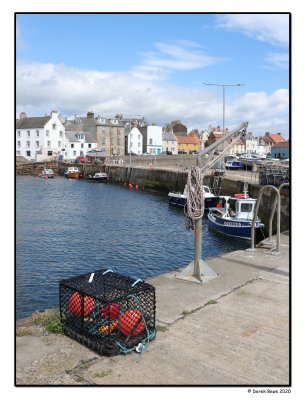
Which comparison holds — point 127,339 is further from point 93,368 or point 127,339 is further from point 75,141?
point 75,141

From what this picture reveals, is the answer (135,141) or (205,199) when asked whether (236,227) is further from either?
(135,141)

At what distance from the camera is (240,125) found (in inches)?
472

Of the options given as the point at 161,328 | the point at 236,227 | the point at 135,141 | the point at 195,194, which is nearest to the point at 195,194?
the point at 195,194

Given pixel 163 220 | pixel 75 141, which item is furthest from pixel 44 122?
pixel 163 220

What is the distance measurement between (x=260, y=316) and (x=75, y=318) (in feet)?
10.8

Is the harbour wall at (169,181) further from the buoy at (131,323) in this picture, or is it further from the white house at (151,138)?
the white house at (151,138)

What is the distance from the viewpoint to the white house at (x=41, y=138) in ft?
254

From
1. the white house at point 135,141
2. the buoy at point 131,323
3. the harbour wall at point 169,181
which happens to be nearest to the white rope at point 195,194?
the buoy at point 131,323

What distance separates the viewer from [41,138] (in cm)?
7762

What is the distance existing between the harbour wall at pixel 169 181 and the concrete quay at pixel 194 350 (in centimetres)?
1395

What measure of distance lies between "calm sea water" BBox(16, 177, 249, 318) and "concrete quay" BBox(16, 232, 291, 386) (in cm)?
608

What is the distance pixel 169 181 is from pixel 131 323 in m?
42.5

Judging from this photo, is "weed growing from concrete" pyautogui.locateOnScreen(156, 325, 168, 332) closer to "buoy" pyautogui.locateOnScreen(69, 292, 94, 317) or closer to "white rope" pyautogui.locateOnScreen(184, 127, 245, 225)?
"buoy" pyautogui.locateOnScreen(69, 292, 94, 317)

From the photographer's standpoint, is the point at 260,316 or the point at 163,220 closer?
the point at 260,316
